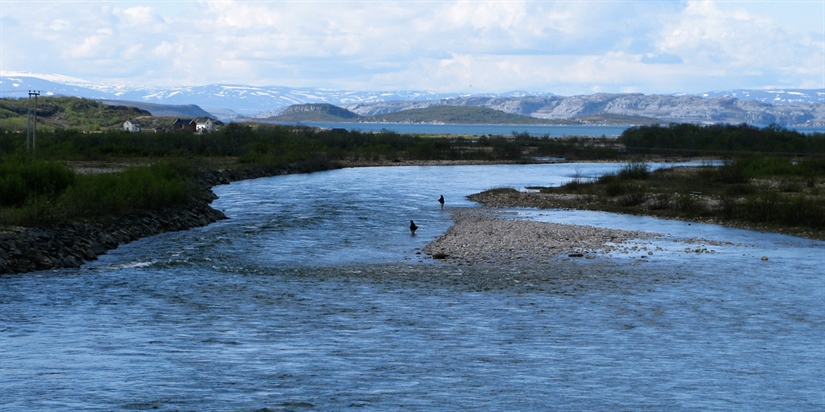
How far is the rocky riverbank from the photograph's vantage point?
88.2 ft

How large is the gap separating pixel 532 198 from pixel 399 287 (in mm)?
32142

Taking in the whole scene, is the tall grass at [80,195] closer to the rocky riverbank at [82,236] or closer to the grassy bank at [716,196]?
the rocky riverbank at [82,236]

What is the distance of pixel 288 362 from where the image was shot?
1644 centimetres

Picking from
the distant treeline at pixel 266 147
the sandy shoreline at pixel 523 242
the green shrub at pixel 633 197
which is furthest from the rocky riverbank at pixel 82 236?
the distant treeline at pixel 266 147

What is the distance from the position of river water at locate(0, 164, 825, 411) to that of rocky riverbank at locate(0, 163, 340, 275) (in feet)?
3.98

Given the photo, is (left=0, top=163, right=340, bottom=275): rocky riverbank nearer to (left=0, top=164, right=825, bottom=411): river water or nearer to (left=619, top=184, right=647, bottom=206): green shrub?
(left=0, top=164, right=825, bottom=411): river water

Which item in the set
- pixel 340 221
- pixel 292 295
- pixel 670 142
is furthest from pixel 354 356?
pixel 670 142

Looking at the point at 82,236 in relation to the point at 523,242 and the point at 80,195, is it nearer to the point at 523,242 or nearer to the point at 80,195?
the point at 80,195

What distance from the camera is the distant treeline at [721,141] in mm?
111812

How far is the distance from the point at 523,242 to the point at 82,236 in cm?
1677

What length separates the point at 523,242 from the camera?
34.1 m

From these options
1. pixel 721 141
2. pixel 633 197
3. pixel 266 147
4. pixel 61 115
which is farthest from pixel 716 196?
pixel 61 115

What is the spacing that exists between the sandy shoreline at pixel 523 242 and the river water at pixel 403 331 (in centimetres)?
122

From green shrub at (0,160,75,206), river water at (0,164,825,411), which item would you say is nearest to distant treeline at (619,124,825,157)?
river water at (0,164,825,411)
